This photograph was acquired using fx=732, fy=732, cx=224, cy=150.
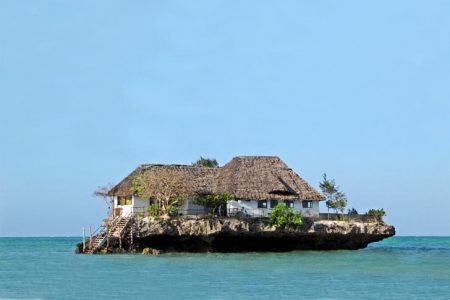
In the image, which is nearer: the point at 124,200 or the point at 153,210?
the point at 153,210

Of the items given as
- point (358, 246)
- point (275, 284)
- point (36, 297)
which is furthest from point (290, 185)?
point (36, 297)

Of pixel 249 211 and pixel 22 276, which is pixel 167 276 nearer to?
→ pixel 22 276

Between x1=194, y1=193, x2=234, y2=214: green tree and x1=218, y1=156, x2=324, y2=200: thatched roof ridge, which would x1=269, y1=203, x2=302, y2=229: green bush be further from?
x1=194, y1=193, x2=234, y2=214: green tree

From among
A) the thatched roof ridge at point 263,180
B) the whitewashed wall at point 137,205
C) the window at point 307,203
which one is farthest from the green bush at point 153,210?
the window at point 307,203

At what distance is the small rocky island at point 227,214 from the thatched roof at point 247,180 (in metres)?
0.07

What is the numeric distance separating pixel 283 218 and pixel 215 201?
4673 mm

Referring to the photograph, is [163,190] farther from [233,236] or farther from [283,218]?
[283,218]

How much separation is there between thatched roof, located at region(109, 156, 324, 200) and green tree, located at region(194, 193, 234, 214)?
646mm

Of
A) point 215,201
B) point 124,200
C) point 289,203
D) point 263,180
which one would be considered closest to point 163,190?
point 215,201

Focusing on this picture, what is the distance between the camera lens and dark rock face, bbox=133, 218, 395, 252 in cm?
4662

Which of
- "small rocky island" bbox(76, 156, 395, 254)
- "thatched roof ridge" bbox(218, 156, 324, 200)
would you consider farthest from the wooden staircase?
"thatched roof ridge" bbox(218, 156, 324, 200)

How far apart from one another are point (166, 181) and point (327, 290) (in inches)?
843

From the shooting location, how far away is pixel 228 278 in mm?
31641

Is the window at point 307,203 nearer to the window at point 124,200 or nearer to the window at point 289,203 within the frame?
the window at point 289,203
